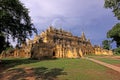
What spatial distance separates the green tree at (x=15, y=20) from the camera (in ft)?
93.7

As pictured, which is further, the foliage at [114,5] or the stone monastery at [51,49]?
the stone monastery at [51,49]

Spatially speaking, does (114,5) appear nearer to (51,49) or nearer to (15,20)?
(15,20)

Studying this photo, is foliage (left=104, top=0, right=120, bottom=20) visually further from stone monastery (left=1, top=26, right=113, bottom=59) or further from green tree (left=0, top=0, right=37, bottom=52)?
stone monastery (left=1, top=26, right=113, bottom=59)

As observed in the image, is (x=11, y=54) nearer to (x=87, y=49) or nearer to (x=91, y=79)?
(x=87, y=49)

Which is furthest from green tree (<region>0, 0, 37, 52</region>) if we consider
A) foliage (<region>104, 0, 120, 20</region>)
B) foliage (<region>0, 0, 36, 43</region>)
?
foliage (<region>104, 0, 120, 20</region>)

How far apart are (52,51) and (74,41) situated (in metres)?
45.8

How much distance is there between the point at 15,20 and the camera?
101ft

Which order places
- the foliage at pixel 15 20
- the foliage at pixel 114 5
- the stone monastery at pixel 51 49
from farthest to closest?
the stone monastery at pixel 51 49 < the foliage at pixel 15 20 < the foliage at pixel 114 5

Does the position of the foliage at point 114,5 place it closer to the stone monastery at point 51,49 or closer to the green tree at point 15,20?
the green tree at point 15,20

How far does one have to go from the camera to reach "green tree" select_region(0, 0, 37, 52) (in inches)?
1125

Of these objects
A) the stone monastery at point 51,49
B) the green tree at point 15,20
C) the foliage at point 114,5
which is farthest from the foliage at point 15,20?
the foliage at point 114,5

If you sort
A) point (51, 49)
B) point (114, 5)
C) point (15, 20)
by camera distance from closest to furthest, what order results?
point (114, 5) → point (15, 20) → point (51, 49)

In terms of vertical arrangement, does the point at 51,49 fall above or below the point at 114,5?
below

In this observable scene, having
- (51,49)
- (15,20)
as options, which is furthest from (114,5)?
(51,49)
